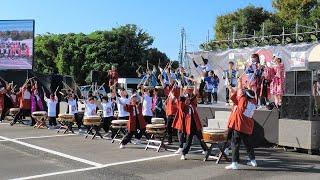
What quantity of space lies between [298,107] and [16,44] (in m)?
21.6

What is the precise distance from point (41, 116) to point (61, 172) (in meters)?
11.1

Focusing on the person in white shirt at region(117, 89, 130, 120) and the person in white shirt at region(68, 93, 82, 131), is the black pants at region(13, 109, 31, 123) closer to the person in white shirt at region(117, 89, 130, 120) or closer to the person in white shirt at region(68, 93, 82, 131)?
the person in white shirt at region(68, 93, 82, 131)

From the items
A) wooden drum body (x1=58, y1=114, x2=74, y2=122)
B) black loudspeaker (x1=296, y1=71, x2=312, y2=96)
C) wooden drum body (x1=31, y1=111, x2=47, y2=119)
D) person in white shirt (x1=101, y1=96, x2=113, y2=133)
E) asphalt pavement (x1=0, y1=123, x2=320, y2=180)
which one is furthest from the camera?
wooden drum body (x1=31, y1=111, x2=47, y2=119)

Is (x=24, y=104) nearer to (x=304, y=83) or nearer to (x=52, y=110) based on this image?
(x=52, y=110)

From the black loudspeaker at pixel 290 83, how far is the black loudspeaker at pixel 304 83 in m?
0.09

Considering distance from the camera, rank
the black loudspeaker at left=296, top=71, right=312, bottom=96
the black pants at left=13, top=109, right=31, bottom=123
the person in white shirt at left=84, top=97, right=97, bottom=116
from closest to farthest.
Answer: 1. the black loudspeaker at left=296, top=71, right=312, bottom=96
2. the person in white shirt at left=84, top=97, right=97, bottom=116
3. the black pants at left=13, top=109, right=31, bottom=123

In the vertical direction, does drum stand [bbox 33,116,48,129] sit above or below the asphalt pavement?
above

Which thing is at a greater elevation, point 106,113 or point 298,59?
point 298,59

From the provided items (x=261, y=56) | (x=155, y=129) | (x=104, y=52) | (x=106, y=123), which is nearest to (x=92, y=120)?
(x=106, y=123)

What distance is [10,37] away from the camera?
31688 mm

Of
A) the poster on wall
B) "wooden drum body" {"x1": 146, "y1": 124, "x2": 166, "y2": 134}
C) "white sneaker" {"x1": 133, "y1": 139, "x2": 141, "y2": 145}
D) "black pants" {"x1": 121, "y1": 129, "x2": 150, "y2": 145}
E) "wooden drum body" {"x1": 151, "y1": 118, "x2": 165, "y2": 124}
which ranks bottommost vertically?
"white sneaker" {"x1": 133, "y1": 139, "x2": 141, "y2": 145}

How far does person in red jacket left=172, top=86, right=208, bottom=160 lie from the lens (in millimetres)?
12750

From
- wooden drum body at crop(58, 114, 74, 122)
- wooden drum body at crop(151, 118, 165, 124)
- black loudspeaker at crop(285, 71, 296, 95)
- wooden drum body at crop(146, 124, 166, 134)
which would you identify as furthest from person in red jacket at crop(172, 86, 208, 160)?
wooden drum body at crop(58, 114, 74, 122)

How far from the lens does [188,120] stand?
1280 cm
